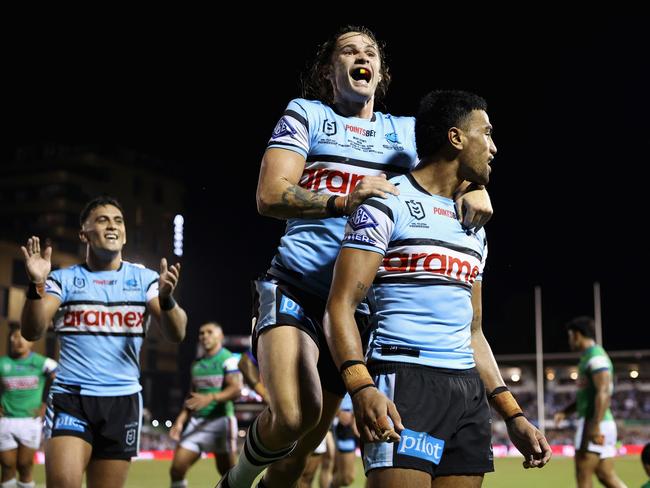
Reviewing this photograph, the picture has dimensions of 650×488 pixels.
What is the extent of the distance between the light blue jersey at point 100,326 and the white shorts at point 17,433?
9.04 metres

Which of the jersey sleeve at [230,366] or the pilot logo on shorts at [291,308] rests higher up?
the jersey sleeve at [230,366]

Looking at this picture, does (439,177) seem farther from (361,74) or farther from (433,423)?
(433,423)

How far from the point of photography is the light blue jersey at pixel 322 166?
5.21 metres

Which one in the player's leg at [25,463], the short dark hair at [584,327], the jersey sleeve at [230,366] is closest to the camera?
the short dark hair at [584,327]

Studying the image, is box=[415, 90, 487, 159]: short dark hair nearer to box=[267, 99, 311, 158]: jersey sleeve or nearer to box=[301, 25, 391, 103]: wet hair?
box=[267, 99, 311, 158]: jersey sleeve

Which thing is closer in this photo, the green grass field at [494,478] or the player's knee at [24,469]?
the player's knee at [24,469]

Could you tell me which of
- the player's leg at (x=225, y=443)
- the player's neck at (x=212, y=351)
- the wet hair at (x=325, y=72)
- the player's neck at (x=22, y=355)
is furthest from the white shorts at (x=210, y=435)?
the wet hair at (x=325, y=72)

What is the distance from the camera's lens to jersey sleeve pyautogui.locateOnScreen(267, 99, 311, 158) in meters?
5.17

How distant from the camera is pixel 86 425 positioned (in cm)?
687

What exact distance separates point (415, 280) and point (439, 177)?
1.95 ft

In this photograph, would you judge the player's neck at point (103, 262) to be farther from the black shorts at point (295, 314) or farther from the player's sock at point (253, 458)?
the player's sock at point (253, 458)

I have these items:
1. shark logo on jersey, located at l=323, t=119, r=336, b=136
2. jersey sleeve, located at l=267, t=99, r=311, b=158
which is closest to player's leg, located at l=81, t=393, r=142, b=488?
jersey sleeve, located at l=267, t=99, r=311, b=158

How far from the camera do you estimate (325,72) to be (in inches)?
232

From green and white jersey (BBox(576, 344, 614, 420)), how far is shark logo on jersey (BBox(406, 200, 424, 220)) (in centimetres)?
882
